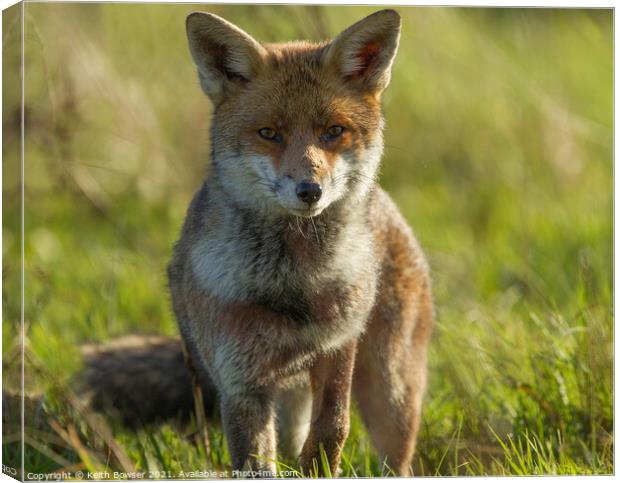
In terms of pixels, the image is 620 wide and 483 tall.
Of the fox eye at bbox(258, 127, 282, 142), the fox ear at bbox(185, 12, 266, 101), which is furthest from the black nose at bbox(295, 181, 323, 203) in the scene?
the fox ear at bbox(185, 12, 266, 101)

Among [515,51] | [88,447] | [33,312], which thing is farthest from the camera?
[515,51]

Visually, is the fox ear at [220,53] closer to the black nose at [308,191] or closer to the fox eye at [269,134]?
the fox eye at [269,134]

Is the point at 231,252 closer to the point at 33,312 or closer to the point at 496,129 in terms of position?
the point at 33,312

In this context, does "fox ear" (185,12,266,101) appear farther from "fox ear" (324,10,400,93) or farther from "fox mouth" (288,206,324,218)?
"fox mouth" (288,206,324,218)

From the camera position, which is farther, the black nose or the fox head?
the fox head

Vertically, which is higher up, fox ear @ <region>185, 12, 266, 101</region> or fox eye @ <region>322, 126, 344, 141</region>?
fox ear @ <region>185, 12, 266, 101</region>

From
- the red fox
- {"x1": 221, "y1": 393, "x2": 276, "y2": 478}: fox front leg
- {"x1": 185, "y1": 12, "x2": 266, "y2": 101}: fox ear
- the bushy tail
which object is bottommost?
the bushy tail

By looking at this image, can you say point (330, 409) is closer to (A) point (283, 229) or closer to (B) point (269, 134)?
(A) point (283, 229)

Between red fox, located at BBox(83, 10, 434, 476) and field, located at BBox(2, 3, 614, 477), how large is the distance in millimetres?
444

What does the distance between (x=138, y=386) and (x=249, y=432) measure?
1.21 m

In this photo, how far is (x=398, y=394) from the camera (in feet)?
15.2

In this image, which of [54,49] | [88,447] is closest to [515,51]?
[54,49]

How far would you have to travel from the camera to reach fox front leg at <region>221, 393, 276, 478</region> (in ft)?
13.2

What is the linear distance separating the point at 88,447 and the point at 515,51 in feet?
14.7
